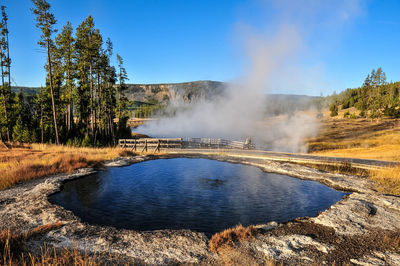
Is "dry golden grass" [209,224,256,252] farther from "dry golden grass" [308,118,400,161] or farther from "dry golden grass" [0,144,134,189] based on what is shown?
"dry golden grass" [308,118,400,161]

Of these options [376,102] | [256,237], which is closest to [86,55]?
[256,237]

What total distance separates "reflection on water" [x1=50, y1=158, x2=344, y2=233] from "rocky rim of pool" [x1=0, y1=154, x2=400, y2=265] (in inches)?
42.2

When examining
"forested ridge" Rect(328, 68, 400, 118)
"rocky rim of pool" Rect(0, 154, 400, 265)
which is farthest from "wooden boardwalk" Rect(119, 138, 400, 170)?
"forested ridge" Rect(328, 68, 400, 118)

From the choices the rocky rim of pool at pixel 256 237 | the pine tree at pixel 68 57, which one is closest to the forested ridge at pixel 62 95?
the pine tree at pixel 68 57

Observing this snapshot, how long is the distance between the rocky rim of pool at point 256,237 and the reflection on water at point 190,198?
42.2 inches

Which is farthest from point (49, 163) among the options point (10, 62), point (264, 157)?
point (10, 62)

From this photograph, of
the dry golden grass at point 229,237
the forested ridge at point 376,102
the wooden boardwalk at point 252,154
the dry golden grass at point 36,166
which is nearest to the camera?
the dry golden grass at point 229,237

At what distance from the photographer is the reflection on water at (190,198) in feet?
28.8

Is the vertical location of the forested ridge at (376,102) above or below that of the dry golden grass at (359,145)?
above

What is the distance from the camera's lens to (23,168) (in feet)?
44.9

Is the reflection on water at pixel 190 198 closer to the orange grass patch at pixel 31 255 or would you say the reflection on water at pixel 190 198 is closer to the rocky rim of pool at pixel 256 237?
the rocky rim of pool at pixel 256 237

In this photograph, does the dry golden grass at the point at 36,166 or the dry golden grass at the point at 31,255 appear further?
the dry golden grass at the point at 36,166

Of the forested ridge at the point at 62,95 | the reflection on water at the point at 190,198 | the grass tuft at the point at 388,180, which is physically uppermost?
the forested ridge at the point at 62,95

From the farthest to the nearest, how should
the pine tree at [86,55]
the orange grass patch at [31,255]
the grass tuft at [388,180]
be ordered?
the pine tree at [86,55], the grass tuft at [388,180], the orange grass patch at [31,255]
